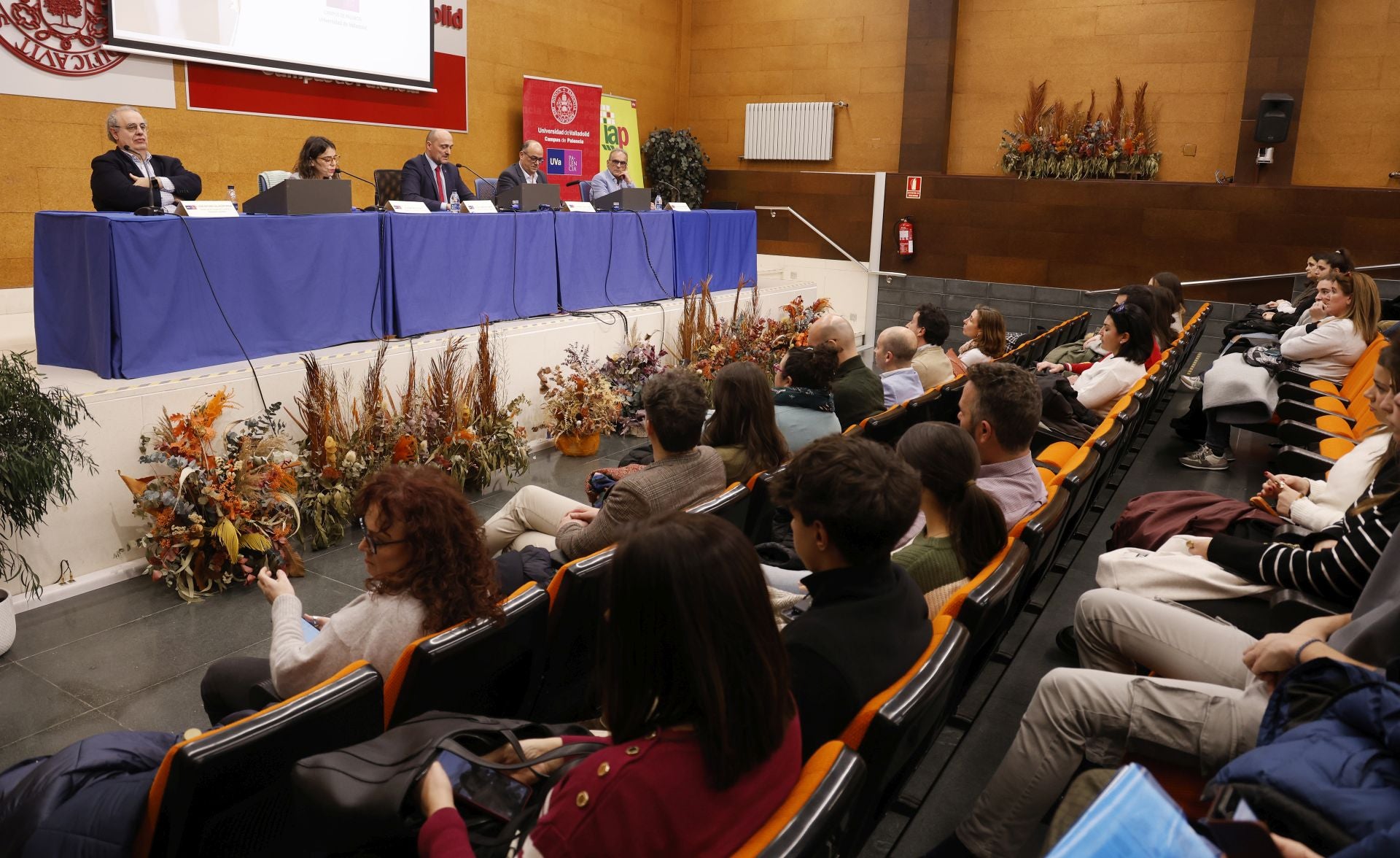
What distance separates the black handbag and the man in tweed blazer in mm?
1129

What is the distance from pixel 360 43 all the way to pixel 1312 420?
23.8ft

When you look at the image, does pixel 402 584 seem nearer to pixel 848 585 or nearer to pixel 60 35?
pixel 848 585

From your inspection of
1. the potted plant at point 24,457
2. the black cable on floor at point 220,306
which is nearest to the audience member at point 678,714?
the potted plant at point 24,457

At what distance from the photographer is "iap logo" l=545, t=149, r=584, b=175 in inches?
377

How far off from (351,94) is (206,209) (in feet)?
13.1

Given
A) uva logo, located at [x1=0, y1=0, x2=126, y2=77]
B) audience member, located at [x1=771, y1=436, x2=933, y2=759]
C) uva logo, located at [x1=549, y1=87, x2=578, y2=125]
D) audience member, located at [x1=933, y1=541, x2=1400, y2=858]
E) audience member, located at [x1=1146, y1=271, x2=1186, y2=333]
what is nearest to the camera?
audience member, located at [x1=771, y1=436, x2=933, y2=759]

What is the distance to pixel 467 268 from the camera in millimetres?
5781

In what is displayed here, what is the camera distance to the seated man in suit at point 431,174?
645cm

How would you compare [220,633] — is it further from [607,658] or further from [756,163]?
[756,163]

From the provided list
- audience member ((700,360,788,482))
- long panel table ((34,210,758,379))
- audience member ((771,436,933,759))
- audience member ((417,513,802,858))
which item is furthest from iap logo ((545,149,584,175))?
audience member ((417,513,802,858))

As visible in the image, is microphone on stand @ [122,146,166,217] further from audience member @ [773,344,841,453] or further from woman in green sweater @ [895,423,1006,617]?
woman in green sweater @ [895,423,1006,617]

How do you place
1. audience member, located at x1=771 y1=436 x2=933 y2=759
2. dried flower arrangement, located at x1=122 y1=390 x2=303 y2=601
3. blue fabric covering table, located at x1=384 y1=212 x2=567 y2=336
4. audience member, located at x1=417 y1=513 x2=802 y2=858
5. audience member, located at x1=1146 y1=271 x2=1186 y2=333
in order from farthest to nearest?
audience member, located at x1=1146 y1=271 x2=1186 y2=333 < blue fabric covering table, located at x1=384 y1=212 x2=567 y2=336 < dried flower arrangement, located at x1=122 y1=390 x2=303 y2=601 < audience member, located at x1=771 y1=436 x2=933 y2=759 < audience member, located at x1=417 y1=513 x2=802 y2=858

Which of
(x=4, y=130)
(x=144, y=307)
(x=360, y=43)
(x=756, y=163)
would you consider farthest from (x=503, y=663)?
(x=756, y=163)

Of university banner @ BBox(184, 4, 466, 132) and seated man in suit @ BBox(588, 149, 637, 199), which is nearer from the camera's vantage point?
university banner @ BBox(184, 4, 466, 132)
